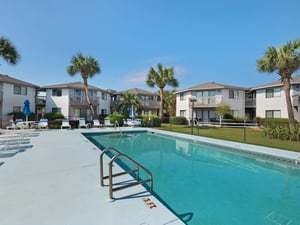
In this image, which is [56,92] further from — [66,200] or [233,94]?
[233,94]

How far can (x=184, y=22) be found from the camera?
1644 cm

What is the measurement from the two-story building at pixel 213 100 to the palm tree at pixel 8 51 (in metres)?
20.7

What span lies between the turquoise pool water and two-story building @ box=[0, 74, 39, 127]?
72.1 ft

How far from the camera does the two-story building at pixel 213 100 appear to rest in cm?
2711

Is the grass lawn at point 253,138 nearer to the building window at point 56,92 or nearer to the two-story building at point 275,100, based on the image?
the two-story building at point 275,100

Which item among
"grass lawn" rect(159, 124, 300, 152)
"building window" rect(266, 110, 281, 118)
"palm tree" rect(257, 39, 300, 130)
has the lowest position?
"grass lawn" rect(159, 124, 300, 152)

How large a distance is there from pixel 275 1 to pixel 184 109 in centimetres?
2000

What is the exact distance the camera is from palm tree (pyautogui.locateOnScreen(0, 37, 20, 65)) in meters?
13.8

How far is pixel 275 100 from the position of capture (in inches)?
984

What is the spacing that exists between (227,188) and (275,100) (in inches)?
988

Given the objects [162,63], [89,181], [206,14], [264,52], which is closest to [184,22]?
[206,14]

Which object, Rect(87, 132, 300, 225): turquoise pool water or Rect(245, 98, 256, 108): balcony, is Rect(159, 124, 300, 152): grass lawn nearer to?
Rect(87, 132, 300, 225): turquoise pool water

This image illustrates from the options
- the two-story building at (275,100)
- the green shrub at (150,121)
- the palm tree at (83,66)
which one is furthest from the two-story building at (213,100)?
the palm tree at (83,66)

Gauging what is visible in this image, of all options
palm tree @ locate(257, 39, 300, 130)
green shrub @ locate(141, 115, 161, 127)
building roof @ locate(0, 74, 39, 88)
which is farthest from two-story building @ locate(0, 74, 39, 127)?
palm tree @ locate(257, 39, 300, 130)
